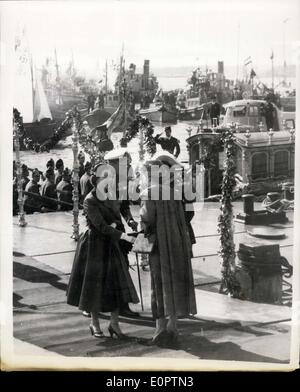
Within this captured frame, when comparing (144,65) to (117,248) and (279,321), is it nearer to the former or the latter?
(117,248)

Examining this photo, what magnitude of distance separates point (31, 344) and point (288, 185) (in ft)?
8.00

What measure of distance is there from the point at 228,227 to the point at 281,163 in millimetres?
675

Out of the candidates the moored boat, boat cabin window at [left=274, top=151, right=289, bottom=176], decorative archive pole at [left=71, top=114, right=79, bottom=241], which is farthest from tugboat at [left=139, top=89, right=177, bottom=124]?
boat cabin window at [left=274, top=151, right=289, bottom=176]

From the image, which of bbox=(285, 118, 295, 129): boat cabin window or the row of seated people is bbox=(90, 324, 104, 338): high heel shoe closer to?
the row of seated people

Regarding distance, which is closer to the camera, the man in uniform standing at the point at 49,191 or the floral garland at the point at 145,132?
the floral garland at the point at 145,132

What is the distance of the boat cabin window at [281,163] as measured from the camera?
5871 mm

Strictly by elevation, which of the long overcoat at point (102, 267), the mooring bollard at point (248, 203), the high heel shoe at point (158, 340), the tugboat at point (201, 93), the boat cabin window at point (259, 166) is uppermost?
the tugboat at point (201, 93)

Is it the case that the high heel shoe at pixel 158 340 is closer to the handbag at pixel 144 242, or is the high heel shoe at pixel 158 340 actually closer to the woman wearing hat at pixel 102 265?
the woman wearing hat at pixel 102 265

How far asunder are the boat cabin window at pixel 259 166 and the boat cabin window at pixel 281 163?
94 millimetres

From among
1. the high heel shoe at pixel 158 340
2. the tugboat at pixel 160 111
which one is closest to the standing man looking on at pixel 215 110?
the tugboat at pixel 160 111

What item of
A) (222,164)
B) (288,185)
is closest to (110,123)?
(222,164)

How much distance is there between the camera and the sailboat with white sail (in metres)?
5.86

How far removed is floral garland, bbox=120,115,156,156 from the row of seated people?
0.39 metres
